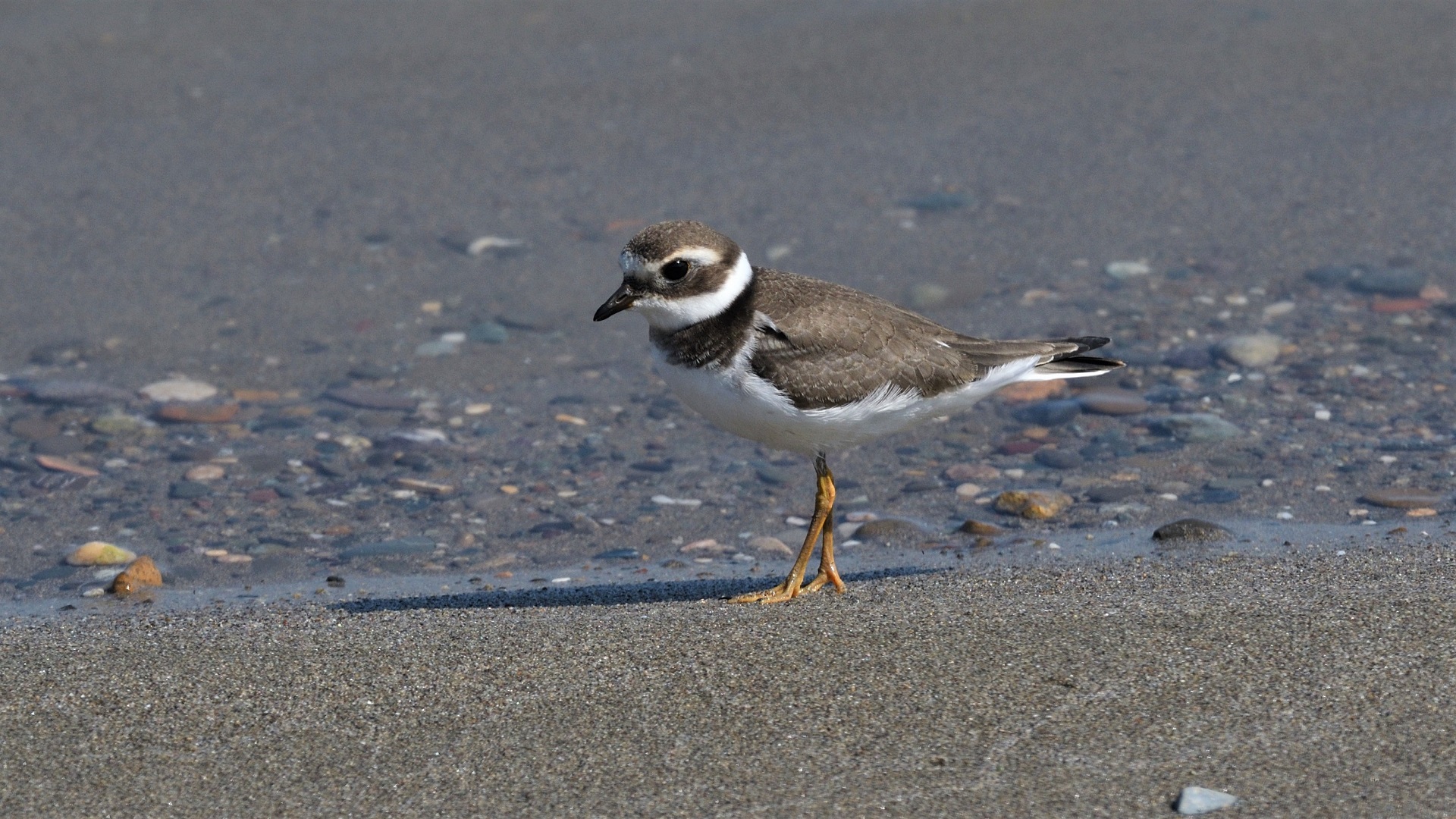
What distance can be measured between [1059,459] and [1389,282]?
3.01 m

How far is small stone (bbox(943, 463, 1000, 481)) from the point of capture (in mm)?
7523

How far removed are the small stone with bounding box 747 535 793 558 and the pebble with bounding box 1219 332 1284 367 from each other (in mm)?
3097

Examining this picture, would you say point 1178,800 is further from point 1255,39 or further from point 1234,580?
point 1255,39

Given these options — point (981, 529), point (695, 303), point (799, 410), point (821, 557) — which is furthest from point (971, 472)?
point (695, 303)

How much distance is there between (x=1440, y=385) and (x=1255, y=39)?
5.44m

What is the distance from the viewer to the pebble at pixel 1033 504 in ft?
22.9

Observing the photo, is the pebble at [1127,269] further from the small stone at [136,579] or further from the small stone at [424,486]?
the small stone at [136,579]

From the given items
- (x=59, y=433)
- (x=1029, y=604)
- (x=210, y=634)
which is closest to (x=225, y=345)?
(x=59, y=433)

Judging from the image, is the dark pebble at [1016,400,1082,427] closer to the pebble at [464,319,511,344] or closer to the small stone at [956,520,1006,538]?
the small stone at [956,520,1006,538]

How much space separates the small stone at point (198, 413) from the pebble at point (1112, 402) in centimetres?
456

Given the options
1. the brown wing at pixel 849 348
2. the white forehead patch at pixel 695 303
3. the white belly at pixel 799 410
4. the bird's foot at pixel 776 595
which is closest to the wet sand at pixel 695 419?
the bird's foot at pixel 776 595

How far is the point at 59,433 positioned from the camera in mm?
8055

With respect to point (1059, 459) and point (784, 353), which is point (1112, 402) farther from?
point (784, 353)

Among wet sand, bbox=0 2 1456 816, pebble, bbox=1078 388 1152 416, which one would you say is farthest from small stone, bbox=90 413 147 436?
pebble, bbox=1078 388 1152 416
